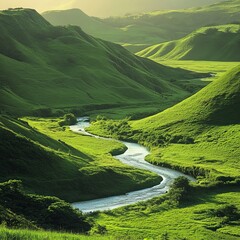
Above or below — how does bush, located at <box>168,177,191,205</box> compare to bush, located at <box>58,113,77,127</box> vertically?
above

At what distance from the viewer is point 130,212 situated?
74.1m

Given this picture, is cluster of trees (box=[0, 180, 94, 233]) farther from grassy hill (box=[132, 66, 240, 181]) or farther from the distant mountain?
the distant mountain

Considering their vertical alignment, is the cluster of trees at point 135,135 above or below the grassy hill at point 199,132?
below

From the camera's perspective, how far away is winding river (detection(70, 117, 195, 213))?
3130 inches

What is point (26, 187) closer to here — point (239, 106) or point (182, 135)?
point (182, 135)

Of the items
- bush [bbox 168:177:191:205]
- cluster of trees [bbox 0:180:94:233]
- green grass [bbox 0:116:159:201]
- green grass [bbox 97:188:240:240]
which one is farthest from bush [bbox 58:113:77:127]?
cluster of trees [bbox 0:180:94:233]

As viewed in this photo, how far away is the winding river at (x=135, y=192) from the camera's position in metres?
79.5

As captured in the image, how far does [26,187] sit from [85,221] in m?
22.4

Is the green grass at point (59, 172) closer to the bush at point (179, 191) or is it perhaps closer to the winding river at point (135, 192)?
the winding river at point (135, 192)

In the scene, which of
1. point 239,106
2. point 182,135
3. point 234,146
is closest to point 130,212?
point 234,146

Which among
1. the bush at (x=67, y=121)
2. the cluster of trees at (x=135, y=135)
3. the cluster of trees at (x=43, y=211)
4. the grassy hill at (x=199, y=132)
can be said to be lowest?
the bush at (x=67, y=121)

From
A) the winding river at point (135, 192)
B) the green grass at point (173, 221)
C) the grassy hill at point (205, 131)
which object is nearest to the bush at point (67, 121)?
the grassy hill at point (205, 131)

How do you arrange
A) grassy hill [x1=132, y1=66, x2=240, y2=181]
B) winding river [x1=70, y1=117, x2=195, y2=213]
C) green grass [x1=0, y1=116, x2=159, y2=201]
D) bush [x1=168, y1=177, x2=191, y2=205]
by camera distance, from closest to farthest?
1. winding river [x1=70, y1=117, x2=195, y2=213]
2. bush [x1=168, y1=177, x2=191, y2=205]
3. green grass [x1=0, y1=116, x2=159, y2=201]
4. grassy hill [x1=132, y1=66, x2=240, y2=181]

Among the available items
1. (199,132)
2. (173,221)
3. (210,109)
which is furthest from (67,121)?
(173,221)
